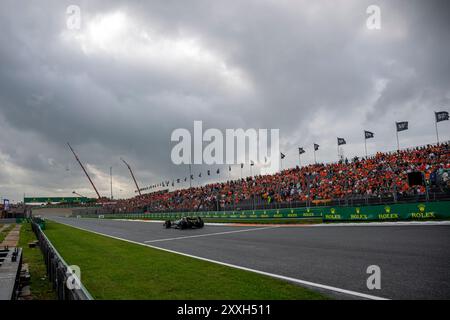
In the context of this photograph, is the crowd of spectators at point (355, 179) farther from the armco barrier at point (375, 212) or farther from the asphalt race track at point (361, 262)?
the asphalt race track at point (361, 262)

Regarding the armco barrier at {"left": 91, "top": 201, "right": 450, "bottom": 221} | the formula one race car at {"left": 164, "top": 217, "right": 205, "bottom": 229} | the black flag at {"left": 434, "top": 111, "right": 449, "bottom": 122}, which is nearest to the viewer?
the armco barrier at {"left": 91, "top": 201, "right": 450, "bottom": 221}

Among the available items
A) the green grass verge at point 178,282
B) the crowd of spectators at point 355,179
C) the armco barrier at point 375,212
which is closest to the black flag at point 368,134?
the crowd of spectators at point 355,179

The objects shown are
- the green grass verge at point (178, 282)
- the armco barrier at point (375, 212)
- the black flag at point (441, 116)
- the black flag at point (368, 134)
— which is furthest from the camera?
the black flag at point (368, 134)

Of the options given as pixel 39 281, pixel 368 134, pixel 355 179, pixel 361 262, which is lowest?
pixel 39 281

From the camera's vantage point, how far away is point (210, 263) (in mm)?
9984

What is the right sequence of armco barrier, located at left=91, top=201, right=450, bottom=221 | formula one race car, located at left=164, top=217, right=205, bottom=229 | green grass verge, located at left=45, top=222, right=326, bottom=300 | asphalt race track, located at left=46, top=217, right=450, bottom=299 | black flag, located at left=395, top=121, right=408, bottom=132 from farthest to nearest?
black flag, located at left=395, top=121, right=408, bottom=132
formula one race car, located at left=164, top=217, right=205, bottom=229
armco barrier, located at left=91, top=201, right=450, bottom=221
green grass verge, located at left=45, top=222, right=326, bottom=300
asphalt race track, located at left=46, top=217, right=450, bottom=299

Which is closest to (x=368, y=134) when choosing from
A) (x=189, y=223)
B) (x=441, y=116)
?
(x=441, y=116)

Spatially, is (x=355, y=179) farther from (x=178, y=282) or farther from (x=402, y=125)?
(x=178, y=282)

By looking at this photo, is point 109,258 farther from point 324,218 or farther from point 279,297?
point 324,218

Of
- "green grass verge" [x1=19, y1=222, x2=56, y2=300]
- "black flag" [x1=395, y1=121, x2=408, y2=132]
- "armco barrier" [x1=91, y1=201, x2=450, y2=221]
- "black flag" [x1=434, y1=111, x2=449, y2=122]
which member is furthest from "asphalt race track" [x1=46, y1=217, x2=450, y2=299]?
"black flag" [x1=395, y1=121, x2=408, y2=132]

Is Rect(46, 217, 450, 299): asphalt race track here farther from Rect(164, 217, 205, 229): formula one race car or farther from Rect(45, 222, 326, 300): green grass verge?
Rect(164, 217, 205, 229): formula one race car

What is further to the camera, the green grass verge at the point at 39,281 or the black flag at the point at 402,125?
the black flag at the point at 402,125
